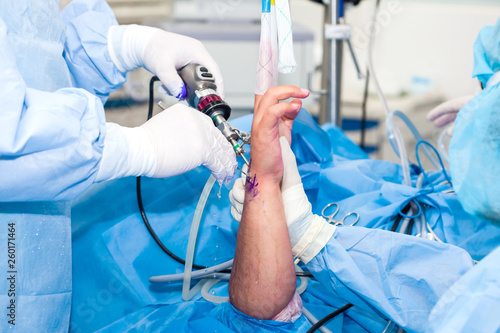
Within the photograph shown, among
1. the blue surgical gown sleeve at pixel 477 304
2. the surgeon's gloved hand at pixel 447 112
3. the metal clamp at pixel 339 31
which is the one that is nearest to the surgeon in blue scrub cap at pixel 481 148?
the blue surgical gown sleeve at pixel 477 304

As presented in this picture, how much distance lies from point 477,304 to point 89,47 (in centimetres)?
109

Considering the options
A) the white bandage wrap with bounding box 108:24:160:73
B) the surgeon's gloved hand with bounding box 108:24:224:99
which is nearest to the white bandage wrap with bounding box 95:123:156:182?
the surgeon's gloved hand with bounding box 108:24:224:99

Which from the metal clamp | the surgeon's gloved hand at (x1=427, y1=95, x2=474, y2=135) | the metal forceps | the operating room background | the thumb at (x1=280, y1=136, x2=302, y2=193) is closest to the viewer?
the thumb at (x1=280, y1=136, x2=302, y2=193)

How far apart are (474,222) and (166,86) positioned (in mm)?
827

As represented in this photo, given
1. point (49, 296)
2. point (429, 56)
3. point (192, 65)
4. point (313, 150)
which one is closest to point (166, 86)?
point (192, 65)

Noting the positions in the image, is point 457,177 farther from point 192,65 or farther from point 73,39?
point 73,39

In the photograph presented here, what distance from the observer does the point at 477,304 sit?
22.9 inches

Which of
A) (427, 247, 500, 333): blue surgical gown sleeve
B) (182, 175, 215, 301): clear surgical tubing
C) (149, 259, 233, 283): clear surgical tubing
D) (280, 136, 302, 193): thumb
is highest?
(280, 136, 302, 193): thumb

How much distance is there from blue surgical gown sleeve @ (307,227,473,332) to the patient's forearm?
8 centimetres

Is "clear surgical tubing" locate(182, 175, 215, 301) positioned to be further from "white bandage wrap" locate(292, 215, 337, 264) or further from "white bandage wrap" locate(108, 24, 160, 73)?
"white bandage wrap" locate(108, 24, 160, 73)

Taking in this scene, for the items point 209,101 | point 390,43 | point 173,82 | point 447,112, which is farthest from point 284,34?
point 390,43

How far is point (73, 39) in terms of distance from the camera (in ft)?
3.93

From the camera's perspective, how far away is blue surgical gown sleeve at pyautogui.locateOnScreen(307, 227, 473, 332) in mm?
843

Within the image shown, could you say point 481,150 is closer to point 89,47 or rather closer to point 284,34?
point 284,34
